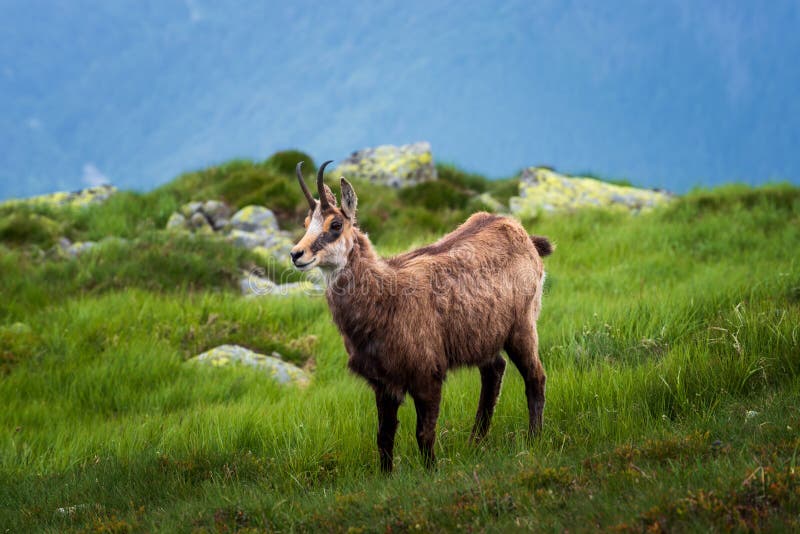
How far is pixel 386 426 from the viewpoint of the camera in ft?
21.0

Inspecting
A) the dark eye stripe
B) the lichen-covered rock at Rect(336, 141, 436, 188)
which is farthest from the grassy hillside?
the lichen-covered rock at Rect(336, 141, 436, 188)

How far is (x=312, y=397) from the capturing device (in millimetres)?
8570

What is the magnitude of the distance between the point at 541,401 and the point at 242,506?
2907mm

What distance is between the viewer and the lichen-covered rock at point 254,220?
18484mm

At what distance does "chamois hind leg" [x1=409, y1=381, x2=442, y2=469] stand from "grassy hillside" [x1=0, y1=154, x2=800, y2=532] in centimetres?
16

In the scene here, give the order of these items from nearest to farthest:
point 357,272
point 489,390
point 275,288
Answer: point 357,272 < point 489,390 < point 275,288

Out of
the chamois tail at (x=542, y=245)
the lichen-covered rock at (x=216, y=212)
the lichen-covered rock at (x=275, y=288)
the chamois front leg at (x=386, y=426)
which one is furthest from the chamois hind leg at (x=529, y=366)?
the lichen-covered rock at (x=216, y=212)

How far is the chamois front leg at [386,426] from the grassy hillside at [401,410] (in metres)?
0.19

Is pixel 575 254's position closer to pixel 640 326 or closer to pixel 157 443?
pixel 640 326

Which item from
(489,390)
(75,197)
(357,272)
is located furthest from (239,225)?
(357,272)

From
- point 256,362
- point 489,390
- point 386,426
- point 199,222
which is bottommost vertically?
point 386,426

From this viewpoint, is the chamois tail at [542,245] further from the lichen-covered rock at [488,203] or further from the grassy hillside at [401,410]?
the lichen-covered rock at [488,203]

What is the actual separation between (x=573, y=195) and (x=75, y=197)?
14349 millimetres

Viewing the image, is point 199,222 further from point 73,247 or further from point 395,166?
point 395,166
